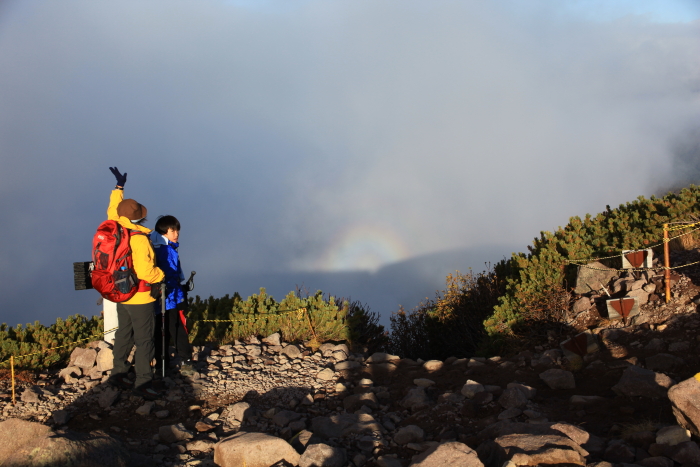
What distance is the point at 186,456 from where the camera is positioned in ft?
13.2

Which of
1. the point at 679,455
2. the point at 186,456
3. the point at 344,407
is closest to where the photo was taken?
the point at 679,455

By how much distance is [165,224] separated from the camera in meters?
5.48

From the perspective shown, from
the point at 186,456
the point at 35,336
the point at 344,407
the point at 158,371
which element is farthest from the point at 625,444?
the point at 35,336

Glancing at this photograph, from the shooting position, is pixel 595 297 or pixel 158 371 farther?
pixel 595 297

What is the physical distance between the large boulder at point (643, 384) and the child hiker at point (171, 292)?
4.48 metres

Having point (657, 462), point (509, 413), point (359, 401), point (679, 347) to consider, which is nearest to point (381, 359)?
point (359, 401)

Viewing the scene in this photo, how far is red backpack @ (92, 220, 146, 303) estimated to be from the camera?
458cm

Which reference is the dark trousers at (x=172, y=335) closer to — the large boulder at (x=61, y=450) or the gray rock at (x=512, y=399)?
the large boulder at (x=61, y=450)

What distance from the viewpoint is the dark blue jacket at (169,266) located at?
17.9ft

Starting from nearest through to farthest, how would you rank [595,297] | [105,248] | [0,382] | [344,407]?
1. [105,248]
2. [344,407]
3. [0,382]
4. [595,297]

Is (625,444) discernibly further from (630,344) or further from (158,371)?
(158,371)

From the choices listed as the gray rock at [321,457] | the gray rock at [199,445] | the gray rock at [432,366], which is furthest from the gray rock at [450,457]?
the gray rock at [432,366]

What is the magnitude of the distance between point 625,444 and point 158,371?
4642mm

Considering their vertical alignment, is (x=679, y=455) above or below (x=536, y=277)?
below
